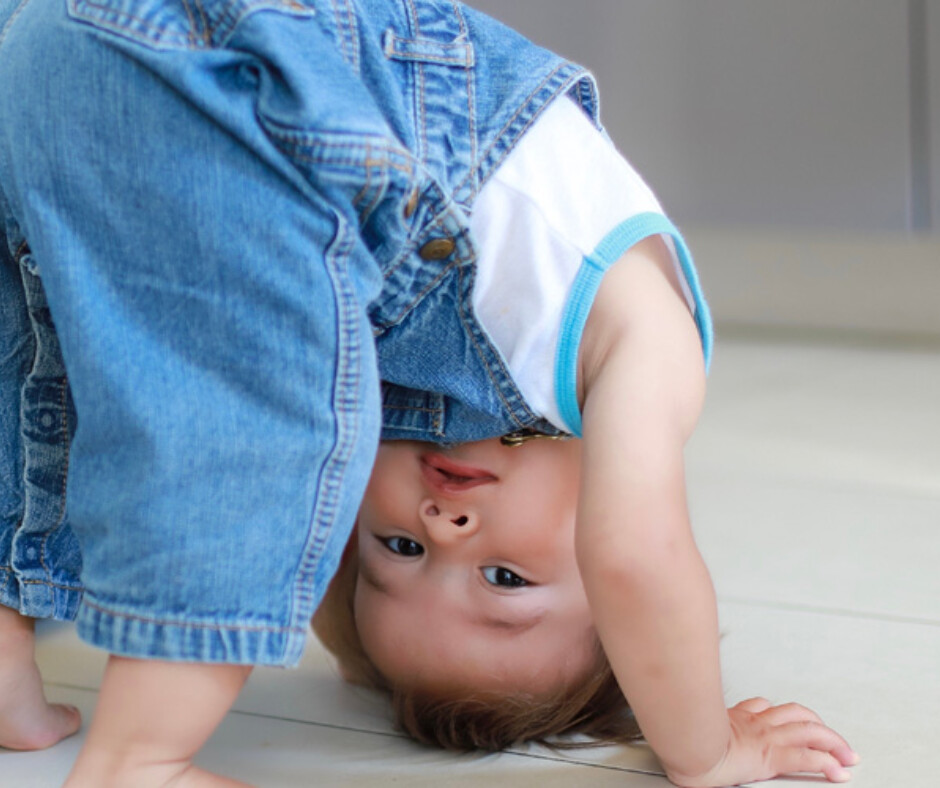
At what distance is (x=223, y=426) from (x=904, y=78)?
2100mm

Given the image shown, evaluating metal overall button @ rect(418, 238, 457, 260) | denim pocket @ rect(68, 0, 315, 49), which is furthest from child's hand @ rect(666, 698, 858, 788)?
denim pocket @ rect(68, 0, 315, 49)

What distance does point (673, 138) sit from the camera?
8.80 feet

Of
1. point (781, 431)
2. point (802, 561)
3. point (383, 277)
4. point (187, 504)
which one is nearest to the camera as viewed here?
point (187, 504)

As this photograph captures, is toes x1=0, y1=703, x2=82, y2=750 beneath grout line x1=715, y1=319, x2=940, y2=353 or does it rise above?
above

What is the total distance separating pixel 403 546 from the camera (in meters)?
0.92

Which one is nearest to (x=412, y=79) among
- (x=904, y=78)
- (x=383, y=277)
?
(x=383, y=277)

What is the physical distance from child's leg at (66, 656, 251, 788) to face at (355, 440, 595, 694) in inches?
8.8

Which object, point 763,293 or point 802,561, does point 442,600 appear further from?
point 763,293

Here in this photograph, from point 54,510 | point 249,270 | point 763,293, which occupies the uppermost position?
point 249,270

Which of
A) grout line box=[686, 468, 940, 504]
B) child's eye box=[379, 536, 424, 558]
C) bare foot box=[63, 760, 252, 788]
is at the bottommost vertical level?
grout line box=[686, 468, 940, 504]

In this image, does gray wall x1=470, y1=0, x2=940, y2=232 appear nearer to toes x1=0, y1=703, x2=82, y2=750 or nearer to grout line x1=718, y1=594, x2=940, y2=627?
grout line x1=718, y1=594, x2=940, y2=627

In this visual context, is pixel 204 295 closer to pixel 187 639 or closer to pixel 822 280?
pixel 187 639

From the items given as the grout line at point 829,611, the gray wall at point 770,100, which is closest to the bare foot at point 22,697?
the grout line at point 829,611

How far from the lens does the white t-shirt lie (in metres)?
0.78
